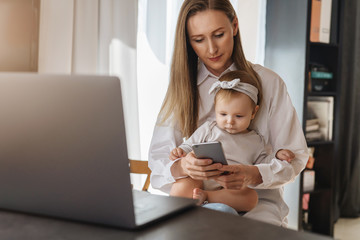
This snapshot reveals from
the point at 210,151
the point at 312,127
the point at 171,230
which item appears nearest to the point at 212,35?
the point at 210,151

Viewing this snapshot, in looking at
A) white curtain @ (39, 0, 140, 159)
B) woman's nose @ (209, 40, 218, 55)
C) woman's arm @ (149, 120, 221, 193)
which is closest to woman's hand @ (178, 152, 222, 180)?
woman's arm @ (149, 120, 221, 193)

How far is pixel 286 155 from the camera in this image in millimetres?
1549

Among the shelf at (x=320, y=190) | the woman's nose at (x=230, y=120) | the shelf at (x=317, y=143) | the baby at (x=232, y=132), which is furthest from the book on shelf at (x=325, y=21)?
the woman's nose at (x=230, y=120)

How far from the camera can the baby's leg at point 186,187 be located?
1564mm

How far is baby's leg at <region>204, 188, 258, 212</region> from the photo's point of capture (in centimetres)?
148

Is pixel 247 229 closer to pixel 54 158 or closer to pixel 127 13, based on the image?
pixel 54 158

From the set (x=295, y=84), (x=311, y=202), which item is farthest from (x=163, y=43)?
(x=311, y=202)

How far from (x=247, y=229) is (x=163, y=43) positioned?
207 cm

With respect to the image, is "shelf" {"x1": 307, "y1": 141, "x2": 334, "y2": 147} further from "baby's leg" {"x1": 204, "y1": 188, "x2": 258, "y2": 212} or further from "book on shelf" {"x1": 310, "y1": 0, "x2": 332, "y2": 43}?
"baby's leg" {"x1": 204, "y1": 188, "x2": 258, "y2": 212}

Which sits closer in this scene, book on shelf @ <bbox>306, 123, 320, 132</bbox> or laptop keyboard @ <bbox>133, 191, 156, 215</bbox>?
laptop keyboard @ <bbox>133, 191, 156, 215</bbox>

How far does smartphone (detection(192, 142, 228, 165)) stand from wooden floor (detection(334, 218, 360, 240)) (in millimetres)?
2175

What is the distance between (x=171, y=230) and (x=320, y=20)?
2.87 m

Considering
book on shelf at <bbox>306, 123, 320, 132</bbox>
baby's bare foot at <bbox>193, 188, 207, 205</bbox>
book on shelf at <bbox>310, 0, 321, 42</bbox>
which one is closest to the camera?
baby's bare foot at <bbox>193, 188, 207, 205</bbox>

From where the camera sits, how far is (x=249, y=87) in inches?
63.1
